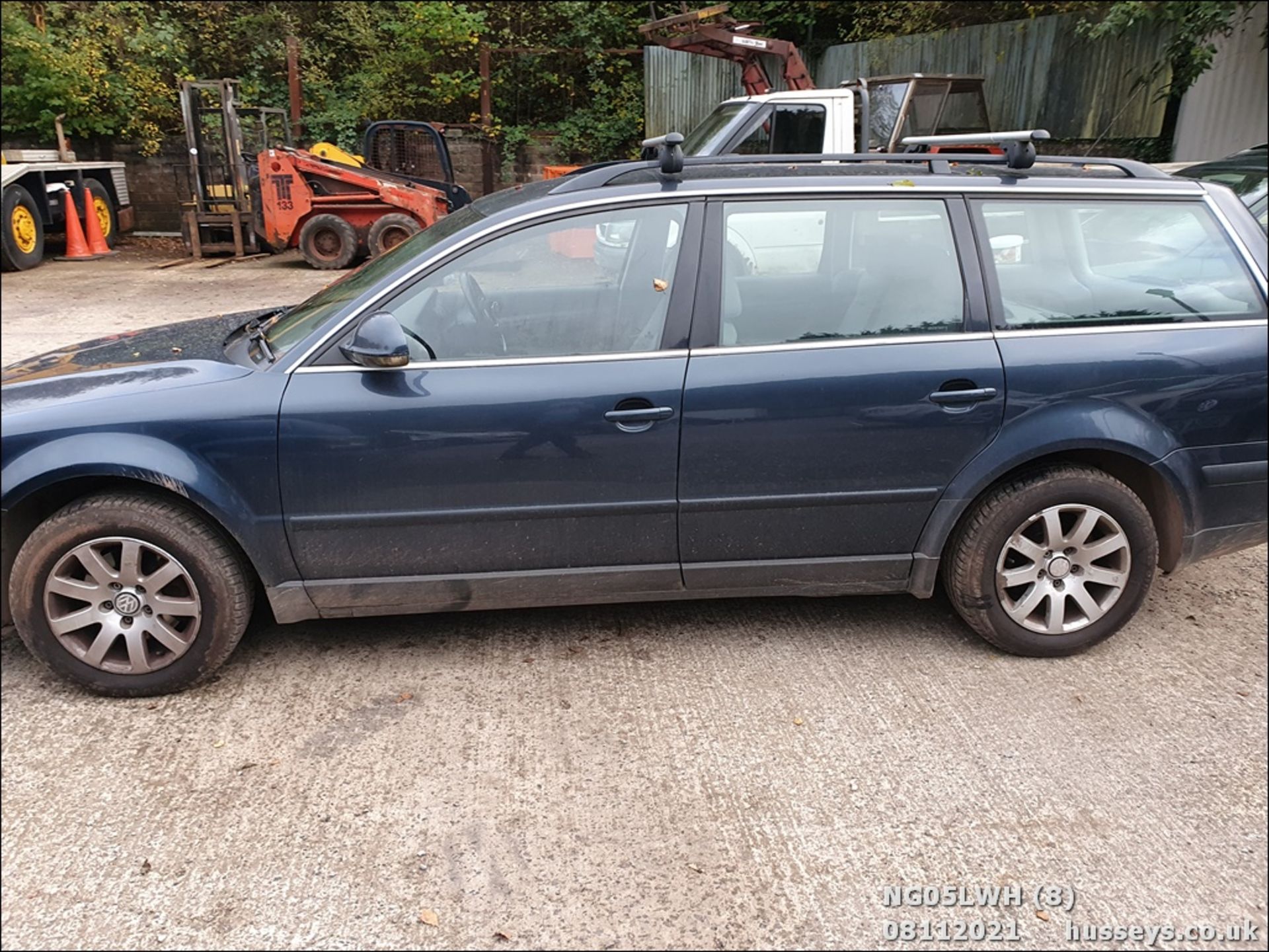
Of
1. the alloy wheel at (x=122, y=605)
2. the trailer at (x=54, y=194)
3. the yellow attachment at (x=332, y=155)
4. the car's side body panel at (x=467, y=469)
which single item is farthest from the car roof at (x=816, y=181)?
the yellow attachment at (x=332, y=155)

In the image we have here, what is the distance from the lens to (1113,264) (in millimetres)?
3424

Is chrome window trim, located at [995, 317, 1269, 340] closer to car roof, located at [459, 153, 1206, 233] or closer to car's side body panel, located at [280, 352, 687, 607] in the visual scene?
car roof, located at [459, 153, 1206, 233]

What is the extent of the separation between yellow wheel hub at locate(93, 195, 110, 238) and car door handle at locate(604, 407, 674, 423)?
1191 centimetres

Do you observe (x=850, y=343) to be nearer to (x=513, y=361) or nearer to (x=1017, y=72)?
(x=513, y=361)

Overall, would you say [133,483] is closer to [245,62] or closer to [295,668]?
[295,668]

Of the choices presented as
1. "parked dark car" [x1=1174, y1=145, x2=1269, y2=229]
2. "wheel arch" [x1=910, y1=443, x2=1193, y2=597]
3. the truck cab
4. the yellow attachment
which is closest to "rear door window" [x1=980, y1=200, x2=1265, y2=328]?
"wheel arch" [x1=910, y1=443, x2=1193, y2=597]

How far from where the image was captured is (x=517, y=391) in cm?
312

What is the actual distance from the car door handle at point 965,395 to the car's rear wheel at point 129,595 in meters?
2.42

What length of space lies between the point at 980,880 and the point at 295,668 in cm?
232

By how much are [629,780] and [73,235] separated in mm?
11598

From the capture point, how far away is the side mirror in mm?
2994

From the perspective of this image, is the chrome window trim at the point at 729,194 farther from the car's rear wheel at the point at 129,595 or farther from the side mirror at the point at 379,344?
the car's rear wheel at the point at 129,595

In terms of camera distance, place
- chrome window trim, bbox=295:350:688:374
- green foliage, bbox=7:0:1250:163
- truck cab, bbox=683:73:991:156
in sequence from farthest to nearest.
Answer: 1. green foliage, bbox=7:0:1250:163
2. truck cab, bbox=683:73:991:156
3. chrome window trim, bbox=295:350:688:374

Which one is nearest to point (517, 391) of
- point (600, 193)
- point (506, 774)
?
point (600, 193)
